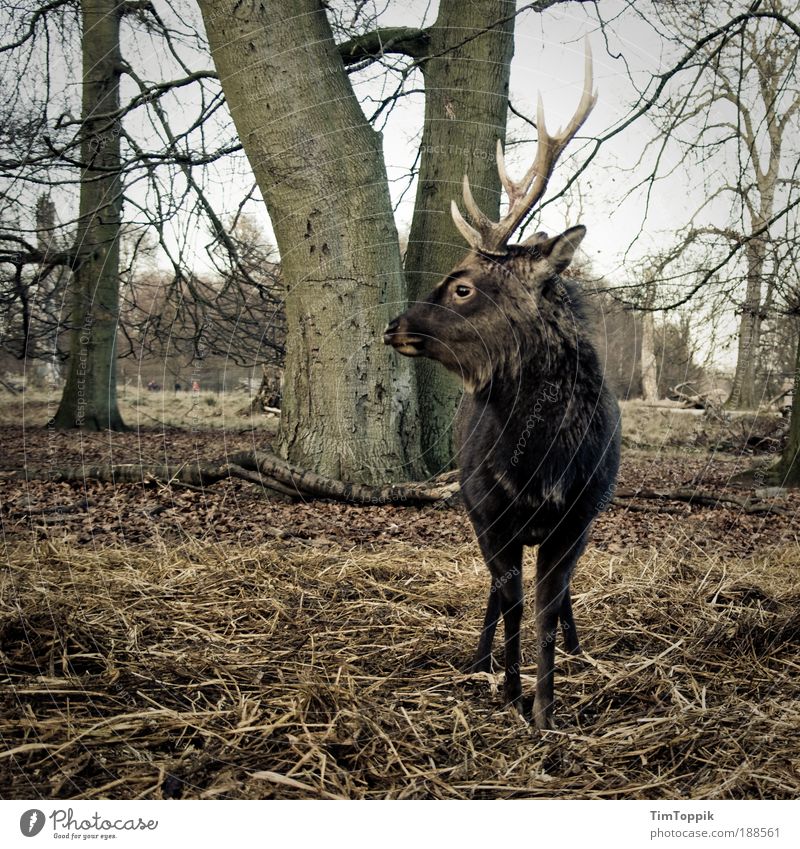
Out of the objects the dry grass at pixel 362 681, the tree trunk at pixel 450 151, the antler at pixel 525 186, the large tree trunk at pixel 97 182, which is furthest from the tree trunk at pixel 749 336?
the large tree trunk at pixel 97 182

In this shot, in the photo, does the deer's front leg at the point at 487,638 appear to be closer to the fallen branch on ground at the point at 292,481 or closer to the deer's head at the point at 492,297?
the deer's head at the point at 492,297

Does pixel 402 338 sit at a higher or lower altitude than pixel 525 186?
lower

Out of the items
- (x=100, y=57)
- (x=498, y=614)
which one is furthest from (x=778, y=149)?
(x=100, y=57)

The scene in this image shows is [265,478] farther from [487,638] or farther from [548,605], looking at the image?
[548,605]

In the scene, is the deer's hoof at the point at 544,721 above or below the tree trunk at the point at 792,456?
below

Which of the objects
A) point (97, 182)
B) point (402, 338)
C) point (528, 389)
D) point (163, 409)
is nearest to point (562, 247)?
point (528, 389)

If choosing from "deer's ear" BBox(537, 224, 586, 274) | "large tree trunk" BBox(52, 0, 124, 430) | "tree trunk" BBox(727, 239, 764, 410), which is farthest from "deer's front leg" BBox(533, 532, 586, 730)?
"large tree trunk" BBox(52, 0, 124, 430)

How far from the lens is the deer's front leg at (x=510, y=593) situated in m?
2.70

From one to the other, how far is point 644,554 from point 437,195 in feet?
7.77

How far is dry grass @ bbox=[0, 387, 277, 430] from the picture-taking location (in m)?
4.90

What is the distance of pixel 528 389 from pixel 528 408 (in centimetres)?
7

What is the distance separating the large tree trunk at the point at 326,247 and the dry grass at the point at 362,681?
69 cm

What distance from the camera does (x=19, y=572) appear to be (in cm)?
341

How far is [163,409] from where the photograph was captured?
4988mm
